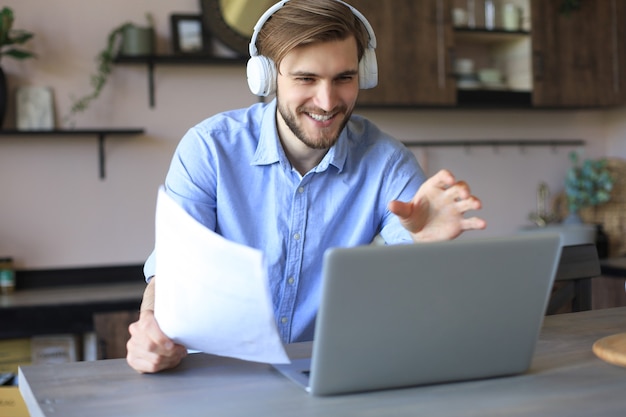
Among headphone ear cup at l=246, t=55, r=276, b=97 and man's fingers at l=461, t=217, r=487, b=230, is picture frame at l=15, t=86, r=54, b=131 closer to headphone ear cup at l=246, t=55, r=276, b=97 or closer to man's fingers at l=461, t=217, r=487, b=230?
headphone ear cup at l=246, t=55, r=276, b=97

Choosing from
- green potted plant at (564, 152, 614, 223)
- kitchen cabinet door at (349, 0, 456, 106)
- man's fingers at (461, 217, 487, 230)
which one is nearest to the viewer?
man's fingers at (461, 217, 487, 230)

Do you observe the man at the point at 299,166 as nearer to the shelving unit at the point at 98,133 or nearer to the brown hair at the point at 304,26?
the brown hair at the point at 304,26

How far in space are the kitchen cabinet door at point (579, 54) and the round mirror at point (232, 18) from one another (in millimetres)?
1394

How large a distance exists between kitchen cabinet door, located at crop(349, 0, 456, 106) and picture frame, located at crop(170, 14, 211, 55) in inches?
26.9

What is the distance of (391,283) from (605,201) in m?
3.41

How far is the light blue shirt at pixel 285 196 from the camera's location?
1.67m

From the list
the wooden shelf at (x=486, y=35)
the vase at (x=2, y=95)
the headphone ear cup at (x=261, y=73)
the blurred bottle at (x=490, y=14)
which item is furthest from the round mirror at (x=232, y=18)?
the headphone ear cup at (x=261, y=73)

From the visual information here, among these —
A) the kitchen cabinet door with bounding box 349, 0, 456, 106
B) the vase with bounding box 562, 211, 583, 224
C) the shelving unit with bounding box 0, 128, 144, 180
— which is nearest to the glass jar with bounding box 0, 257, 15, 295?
the shelving unit with bounding box 0, 128, 144, 180

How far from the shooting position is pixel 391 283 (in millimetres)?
971

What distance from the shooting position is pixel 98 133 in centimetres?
319

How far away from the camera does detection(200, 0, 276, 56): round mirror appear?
335cm

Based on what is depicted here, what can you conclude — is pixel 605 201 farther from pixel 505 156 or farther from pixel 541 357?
pixel 541 357

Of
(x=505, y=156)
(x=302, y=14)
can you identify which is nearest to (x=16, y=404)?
(x=302, y=14)

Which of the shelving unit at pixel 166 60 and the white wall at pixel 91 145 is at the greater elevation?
the shelving unit at pixel 166 60
